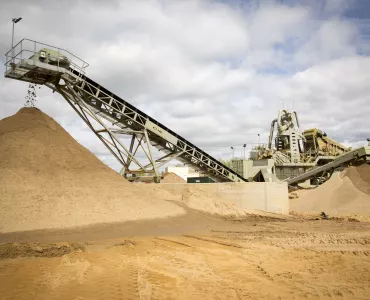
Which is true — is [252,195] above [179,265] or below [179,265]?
above

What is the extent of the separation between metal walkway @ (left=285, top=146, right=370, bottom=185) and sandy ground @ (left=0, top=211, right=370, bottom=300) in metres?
15.1

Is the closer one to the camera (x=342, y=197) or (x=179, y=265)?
(x=179, y=265)

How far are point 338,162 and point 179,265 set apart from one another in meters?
21.6

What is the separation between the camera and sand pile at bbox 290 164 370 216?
60.0ft

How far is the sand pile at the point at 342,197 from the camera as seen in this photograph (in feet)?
60.0

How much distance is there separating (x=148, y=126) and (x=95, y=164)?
4334 mm

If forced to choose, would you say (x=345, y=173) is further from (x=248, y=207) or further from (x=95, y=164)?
(x=95, y=164)

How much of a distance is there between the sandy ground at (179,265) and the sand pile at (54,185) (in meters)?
0.67

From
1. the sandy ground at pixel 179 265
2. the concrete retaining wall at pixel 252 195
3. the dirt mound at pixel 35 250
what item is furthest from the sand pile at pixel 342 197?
the dirt mound at pixel 35 250

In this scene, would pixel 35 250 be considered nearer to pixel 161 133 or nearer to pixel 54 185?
pixel 54 185

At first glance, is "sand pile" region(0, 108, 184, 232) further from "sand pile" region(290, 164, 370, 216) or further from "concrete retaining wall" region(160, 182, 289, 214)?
"sand pile" region(290, 164, 370, 216)

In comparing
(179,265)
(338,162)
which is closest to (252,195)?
(338,162)

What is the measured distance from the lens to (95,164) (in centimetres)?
1338

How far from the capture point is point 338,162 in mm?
24438
